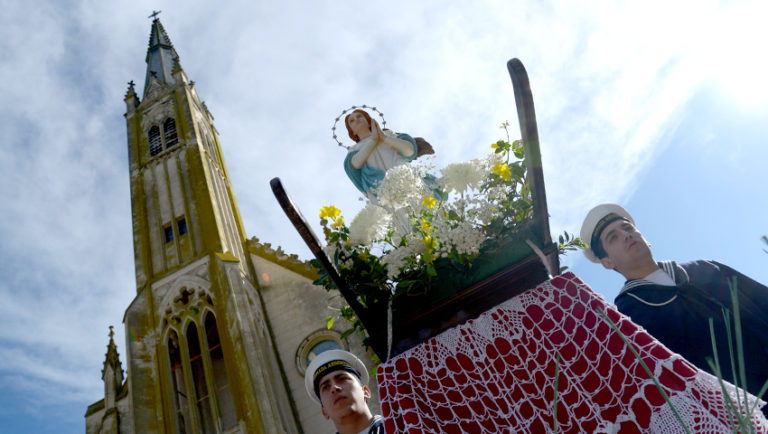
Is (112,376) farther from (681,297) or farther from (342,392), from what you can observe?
(681,297)

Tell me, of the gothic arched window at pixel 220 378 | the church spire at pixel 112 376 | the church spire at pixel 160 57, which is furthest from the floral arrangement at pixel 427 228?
the church spire at pixel 160 57

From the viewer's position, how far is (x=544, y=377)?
246cm

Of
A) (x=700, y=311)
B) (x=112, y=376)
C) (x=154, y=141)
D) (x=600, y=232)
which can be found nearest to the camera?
(x=700, y=311)

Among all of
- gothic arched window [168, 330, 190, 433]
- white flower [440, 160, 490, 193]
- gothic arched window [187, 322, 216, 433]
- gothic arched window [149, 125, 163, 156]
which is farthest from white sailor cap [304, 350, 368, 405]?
gothic arched window [149, 125, 163, 156]

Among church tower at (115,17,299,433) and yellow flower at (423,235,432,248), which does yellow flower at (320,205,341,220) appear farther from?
church tower at (115,17,299,433)

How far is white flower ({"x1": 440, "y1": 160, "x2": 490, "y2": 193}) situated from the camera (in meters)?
3.06

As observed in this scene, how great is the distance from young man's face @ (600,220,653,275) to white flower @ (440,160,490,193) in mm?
830

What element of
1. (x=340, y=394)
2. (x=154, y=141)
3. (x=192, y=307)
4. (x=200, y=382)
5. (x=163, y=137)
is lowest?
(x=340, y=394)

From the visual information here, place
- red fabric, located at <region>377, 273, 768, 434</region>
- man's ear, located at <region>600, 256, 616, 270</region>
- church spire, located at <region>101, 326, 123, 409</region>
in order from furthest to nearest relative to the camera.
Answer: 1. church spire, located at <region>101, 326, 123, 409</region>
2. man's ear, located at <region>600, 256, 616, 270</region>
3. red fabric, located at <region>377, 273, 768, 434</region>

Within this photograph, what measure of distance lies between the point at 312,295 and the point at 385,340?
35.5 feet

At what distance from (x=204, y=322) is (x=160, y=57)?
14719mm

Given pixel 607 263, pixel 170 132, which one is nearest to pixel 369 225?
pixel 607 263

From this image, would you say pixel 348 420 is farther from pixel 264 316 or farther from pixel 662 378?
pixel 264 316

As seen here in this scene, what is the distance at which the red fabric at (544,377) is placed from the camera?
214cm
